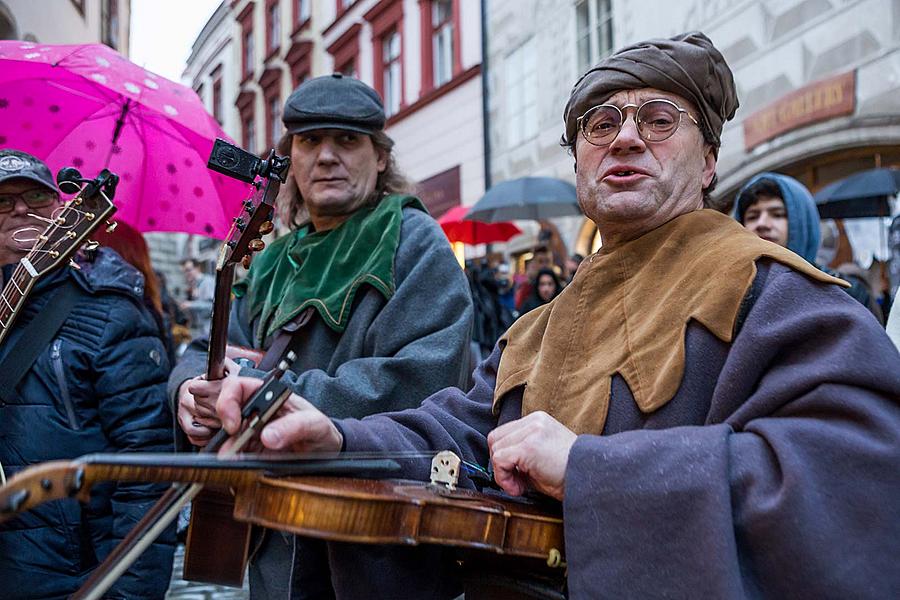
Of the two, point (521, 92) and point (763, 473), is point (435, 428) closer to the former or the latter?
point (763, 473)

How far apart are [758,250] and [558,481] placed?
538mm

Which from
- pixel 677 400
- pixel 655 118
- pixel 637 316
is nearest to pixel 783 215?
pixel 655 118

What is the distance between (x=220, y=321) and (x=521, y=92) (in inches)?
521

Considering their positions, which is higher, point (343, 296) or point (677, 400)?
point (343, 296)

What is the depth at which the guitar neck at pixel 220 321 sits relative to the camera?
6.10 feet

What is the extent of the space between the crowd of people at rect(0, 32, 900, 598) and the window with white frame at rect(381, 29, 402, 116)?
52.8ft

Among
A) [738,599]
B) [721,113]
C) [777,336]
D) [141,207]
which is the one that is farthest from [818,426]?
[141,207]

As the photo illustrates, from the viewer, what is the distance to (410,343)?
2.45 meters

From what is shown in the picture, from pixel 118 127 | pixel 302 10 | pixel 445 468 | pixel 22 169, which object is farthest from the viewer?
pixel 302 10

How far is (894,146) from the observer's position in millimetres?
8328

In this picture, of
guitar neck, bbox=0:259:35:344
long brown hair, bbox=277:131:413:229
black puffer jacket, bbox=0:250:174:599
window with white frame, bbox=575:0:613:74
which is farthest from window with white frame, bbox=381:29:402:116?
guitar neck, bbox=0:259:35:344

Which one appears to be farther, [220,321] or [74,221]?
[74,221]

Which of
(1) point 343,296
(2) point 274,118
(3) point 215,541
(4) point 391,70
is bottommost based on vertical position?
(3) point 215,541

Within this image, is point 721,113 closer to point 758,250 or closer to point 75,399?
point 758,250
